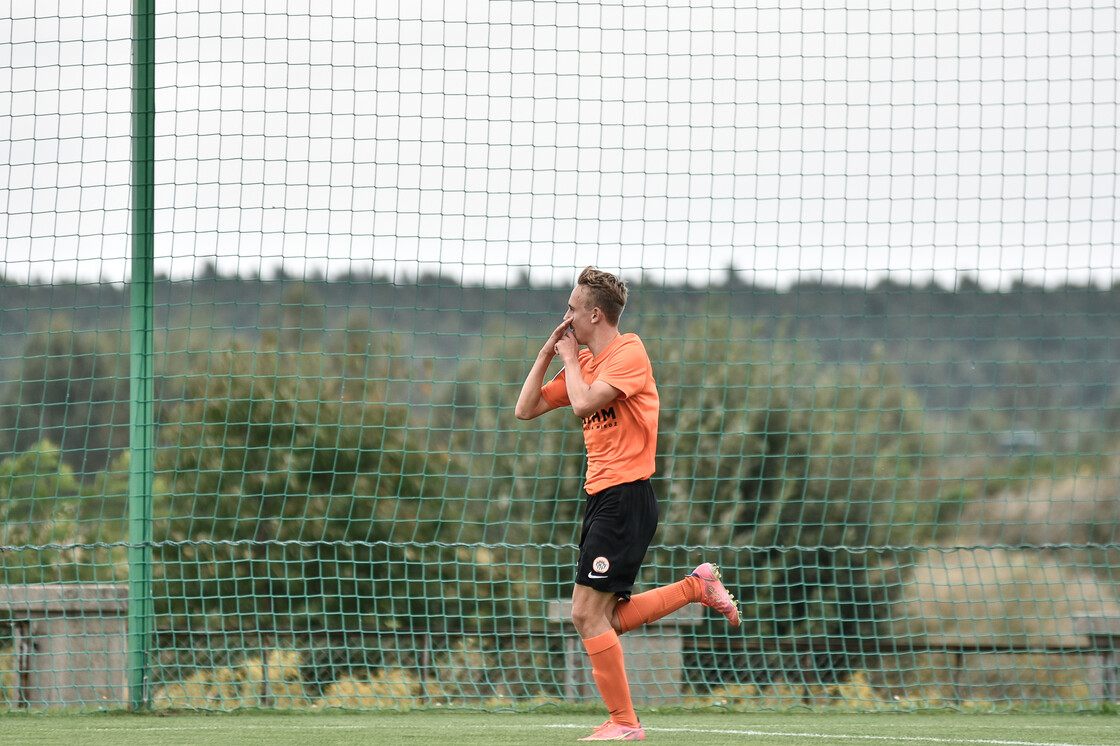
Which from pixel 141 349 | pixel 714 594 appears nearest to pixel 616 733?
pixel 714 594

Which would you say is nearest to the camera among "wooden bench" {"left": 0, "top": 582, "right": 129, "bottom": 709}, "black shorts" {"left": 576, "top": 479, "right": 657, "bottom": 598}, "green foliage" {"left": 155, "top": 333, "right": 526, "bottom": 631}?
"black shorts" {"left": 576, "top": 479, "right": 657, "bottom": 598}

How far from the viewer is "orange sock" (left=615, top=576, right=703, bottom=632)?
150 inches

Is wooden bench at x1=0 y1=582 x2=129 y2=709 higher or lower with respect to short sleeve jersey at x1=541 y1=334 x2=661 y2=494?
lower

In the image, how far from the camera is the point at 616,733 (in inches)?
145

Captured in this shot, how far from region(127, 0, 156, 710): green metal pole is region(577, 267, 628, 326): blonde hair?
→ 2413 millimetres

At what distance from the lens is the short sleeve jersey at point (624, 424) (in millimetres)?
3660

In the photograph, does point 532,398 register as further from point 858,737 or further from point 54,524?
point 54,524

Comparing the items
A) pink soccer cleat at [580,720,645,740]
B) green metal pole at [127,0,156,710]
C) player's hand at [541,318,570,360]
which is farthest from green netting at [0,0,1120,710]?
player's hand at [541,318,570,360]

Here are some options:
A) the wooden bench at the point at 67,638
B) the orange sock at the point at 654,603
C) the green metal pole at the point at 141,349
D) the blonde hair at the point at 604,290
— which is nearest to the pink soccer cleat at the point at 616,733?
the orange sock at the point at 654,603

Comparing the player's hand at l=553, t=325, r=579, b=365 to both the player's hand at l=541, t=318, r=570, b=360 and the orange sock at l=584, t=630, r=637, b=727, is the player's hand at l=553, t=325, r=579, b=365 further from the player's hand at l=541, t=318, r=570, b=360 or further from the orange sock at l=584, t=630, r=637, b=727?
the orange sock at l=584, t=630, r=637, b=727

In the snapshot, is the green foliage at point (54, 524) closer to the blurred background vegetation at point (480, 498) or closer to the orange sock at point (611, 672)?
the blurred background vegetation at point (480, 498)

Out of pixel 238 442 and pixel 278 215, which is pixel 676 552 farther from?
pixel 278 215

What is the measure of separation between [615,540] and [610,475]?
0.21 metres

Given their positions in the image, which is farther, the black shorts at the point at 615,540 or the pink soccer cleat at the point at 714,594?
the pink soccer cleat at the point at 714,594
